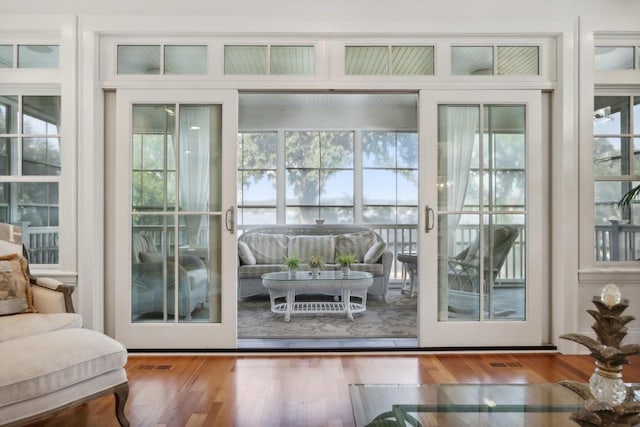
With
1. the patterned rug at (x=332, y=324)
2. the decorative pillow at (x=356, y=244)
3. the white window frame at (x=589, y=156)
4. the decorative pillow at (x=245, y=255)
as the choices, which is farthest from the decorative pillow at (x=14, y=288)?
the decorative pillow at (x=356, y=244)

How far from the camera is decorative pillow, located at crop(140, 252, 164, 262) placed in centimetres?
318

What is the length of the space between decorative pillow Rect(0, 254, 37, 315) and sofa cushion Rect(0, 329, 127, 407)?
0.50 m

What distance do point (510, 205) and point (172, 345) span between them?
113 inches

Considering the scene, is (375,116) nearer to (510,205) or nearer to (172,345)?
(510,205)

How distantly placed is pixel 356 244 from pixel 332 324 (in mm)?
1905

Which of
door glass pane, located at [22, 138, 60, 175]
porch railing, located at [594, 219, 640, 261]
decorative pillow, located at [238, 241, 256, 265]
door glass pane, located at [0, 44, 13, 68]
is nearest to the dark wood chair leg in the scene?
door glass pane, located at [22, 138, 60, 175]

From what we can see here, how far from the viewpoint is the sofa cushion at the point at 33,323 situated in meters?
2.04

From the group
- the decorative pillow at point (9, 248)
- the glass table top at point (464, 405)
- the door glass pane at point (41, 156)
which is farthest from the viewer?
the door glass pane at point (41, 156)

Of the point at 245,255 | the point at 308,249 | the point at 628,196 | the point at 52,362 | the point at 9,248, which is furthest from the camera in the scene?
the point at 308,249

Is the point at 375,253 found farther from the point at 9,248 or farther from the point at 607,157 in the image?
the point at 9,248

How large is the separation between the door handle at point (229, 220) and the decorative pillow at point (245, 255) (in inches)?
87.9

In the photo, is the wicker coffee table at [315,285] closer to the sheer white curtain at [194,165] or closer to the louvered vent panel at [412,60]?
the sheer white curtain at [194,165]

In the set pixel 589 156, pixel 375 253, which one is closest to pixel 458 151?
pixel 589 156

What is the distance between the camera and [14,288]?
89.5 inches
